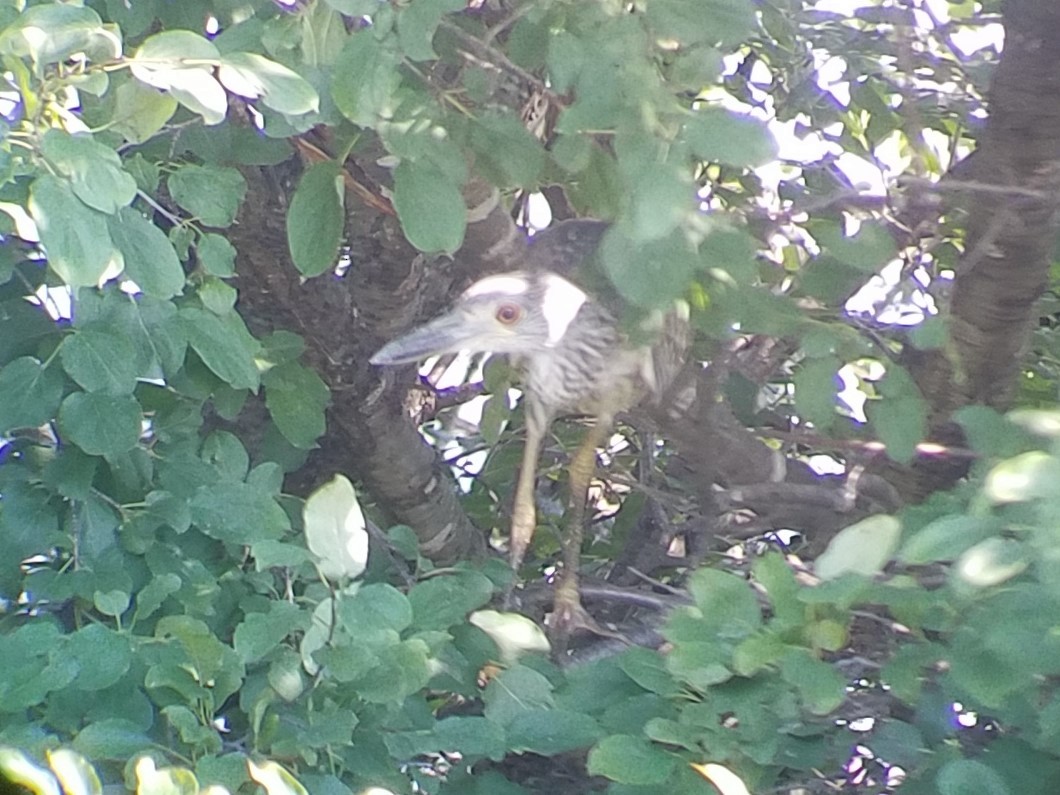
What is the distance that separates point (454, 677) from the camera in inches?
43.2

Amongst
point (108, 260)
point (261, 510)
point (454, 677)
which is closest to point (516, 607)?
point (454, 677)

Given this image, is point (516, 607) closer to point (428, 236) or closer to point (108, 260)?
point (428, 236)

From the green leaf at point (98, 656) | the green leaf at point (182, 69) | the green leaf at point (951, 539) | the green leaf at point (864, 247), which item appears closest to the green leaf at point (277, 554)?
the green leaf at point (98, 656)

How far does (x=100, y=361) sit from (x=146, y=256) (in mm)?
146

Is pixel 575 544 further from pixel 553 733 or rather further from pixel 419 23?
pixel 419 23

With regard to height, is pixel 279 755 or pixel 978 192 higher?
pixel 978 192

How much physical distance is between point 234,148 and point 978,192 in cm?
76

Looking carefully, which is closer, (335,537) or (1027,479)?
(1027,479)

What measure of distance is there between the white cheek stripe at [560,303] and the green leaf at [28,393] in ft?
2.24

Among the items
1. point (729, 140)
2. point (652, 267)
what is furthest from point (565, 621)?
point (729, 140)

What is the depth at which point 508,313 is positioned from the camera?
1.57 metres

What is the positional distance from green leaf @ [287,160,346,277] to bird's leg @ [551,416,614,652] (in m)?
0.62

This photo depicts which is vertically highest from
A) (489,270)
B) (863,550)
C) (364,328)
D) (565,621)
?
(863,550)

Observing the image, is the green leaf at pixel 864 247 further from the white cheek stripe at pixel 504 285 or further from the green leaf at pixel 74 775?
the green leaf at pixel 74 775
